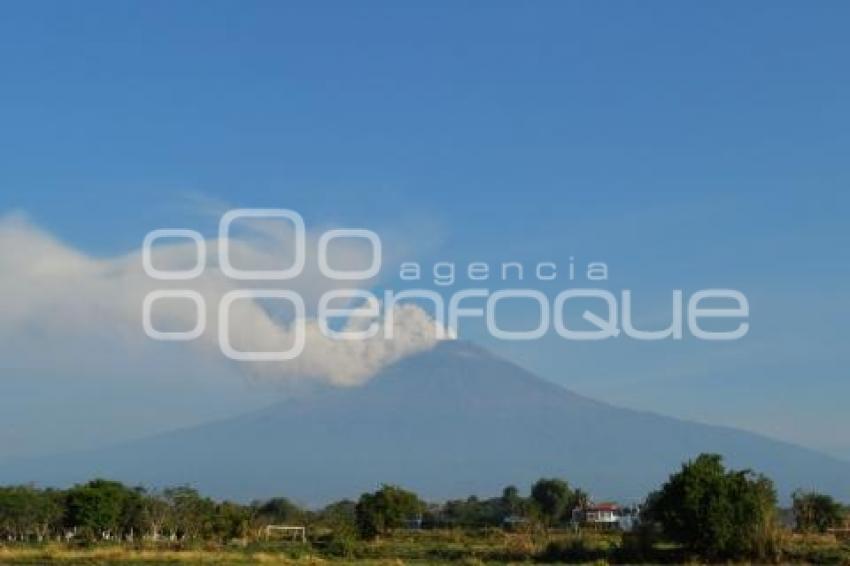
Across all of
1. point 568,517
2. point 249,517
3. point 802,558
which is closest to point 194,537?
point 249,517

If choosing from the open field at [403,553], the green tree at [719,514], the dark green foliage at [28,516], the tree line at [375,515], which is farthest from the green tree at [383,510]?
the green tree at [719,514]

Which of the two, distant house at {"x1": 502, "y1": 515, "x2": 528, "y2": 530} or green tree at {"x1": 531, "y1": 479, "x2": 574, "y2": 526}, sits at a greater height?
green tree at {"x1": 531, "y1": 479, "x2": 574, "y2": 526}

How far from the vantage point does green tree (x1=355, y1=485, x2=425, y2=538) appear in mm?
63719

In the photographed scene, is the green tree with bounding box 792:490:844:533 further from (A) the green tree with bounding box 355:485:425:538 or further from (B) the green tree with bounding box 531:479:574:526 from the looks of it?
(B) the green tree with bounding box 531:479:574:526

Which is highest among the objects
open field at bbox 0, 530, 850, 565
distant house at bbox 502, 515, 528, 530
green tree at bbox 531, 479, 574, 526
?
green tree at bbox 531, 479, 574, 526

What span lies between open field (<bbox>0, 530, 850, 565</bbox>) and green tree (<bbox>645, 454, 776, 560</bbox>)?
97 centimetres

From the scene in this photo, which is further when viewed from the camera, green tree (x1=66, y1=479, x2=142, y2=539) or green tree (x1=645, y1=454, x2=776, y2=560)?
green tree (x1=66, y1=479, x2=142, y2=539)

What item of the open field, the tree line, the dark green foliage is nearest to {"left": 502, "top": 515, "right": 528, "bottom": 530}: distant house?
the tree line

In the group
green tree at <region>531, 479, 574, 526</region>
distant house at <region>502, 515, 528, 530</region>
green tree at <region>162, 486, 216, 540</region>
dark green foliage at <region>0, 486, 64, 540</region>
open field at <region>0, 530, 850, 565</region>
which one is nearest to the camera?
open field at <region>0, 530, 850, 565</region>

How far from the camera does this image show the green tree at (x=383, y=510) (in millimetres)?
63719

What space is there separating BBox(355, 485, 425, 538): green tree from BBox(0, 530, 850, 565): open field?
30.0 feet

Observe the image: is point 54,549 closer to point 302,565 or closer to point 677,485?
point 302,565

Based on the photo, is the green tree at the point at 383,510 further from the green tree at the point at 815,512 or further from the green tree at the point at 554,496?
the green tree at the point at 554,496

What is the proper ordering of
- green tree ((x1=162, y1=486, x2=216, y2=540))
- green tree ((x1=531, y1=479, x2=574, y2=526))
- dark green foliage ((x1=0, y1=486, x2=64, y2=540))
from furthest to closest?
green tree ((x1=531, y1=479, x2=574, y2=526))
dark green foliage ((x1=0, y1=486, x2=64, y2=540))
green tree ((x1=162, y1=486, x2=216, y2=540))
